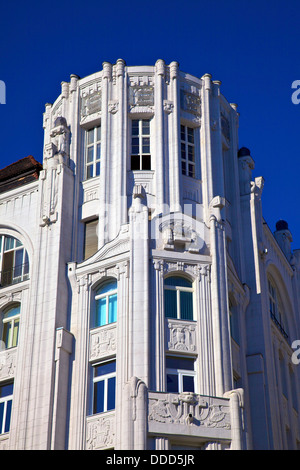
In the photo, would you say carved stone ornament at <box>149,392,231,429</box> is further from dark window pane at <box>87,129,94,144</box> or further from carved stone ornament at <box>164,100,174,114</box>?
carved stone ornament at <box>164,100,174,114</box>

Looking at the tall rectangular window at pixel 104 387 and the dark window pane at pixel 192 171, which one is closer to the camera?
the tall rectangular window at pixel 104 387

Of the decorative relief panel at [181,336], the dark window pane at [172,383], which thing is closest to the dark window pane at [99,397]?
the dark window pane at [172,383]

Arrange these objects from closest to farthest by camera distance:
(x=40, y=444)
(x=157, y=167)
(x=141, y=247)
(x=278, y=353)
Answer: (x=40, y=444), (x=141, y=247), (x=157, y=167), (x=278, y=353)

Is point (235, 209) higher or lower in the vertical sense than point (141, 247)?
higher

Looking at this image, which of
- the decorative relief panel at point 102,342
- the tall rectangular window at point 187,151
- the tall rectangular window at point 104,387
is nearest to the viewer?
the tall rectangular window at point 104,387

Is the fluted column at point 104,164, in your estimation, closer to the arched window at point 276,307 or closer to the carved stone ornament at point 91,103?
the carved stone ornament at point 91,103

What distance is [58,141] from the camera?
42.4 m

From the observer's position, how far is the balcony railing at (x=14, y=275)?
40.9 metres

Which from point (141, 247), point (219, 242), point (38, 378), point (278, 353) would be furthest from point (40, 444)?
point (278, 353)

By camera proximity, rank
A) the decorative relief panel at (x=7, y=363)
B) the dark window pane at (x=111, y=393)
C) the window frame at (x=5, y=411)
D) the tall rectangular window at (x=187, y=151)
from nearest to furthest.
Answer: the dark window pane at (x=111, y=393)
the window frame at (x=5, y=411)
the decorative relief panel at (x=7, y=363)
the tall rectangular window at (x=187, y=151)

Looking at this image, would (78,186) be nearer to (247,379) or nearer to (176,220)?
(176,220)

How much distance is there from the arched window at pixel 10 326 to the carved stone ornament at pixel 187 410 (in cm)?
884

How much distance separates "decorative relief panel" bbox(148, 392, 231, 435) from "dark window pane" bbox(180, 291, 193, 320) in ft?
12.8

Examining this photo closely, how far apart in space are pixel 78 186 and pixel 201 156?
6132 millimetres
